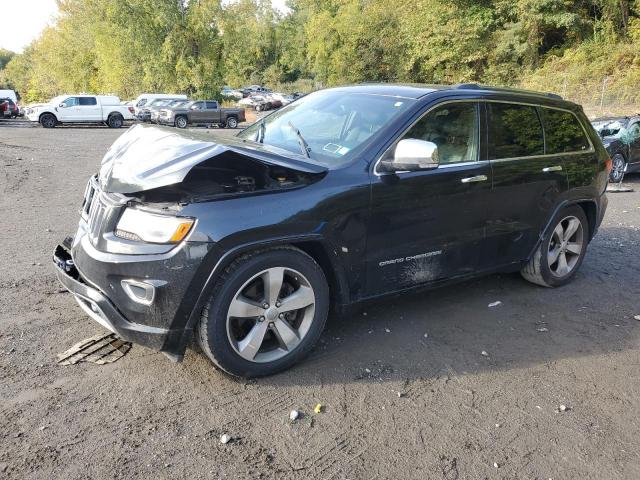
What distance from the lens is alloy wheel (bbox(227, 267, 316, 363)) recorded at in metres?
3.16

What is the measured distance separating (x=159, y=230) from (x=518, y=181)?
115 inches

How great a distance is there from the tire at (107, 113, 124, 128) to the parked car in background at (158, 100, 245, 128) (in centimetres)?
232

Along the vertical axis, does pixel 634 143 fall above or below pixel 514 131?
below

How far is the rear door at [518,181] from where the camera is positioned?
4230mm

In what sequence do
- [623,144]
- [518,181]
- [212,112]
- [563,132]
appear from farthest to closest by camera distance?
[212,112] < [623,144] < [563,132] < [518,181]

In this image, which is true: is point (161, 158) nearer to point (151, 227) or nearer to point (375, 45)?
point (151, 227)

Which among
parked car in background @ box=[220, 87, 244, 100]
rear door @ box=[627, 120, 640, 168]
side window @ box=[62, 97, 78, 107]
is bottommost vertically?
parked car in background @ box=[220, 87, 244, 100]

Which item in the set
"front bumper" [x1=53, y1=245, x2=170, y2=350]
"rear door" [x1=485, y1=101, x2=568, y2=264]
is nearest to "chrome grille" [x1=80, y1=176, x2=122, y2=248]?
"front bumper" [x1=53, y1=245, x2=170, y2=350]

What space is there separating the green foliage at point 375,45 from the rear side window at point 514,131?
25409mm

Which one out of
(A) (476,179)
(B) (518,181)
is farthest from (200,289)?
(B) (518,181)

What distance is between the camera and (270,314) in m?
3.23

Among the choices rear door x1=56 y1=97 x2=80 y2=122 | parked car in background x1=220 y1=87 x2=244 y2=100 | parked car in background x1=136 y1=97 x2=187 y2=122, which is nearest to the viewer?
rear door x1=56 y1=97 x2=80 y2=122

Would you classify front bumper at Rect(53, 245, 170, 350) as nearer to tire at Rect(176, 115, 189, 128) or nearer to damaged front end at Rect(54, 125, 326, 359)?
damaged front end at Rect(54, 125, 326, 359)

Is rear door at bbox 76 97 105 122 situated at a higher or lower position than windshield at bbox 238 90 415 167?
lower
